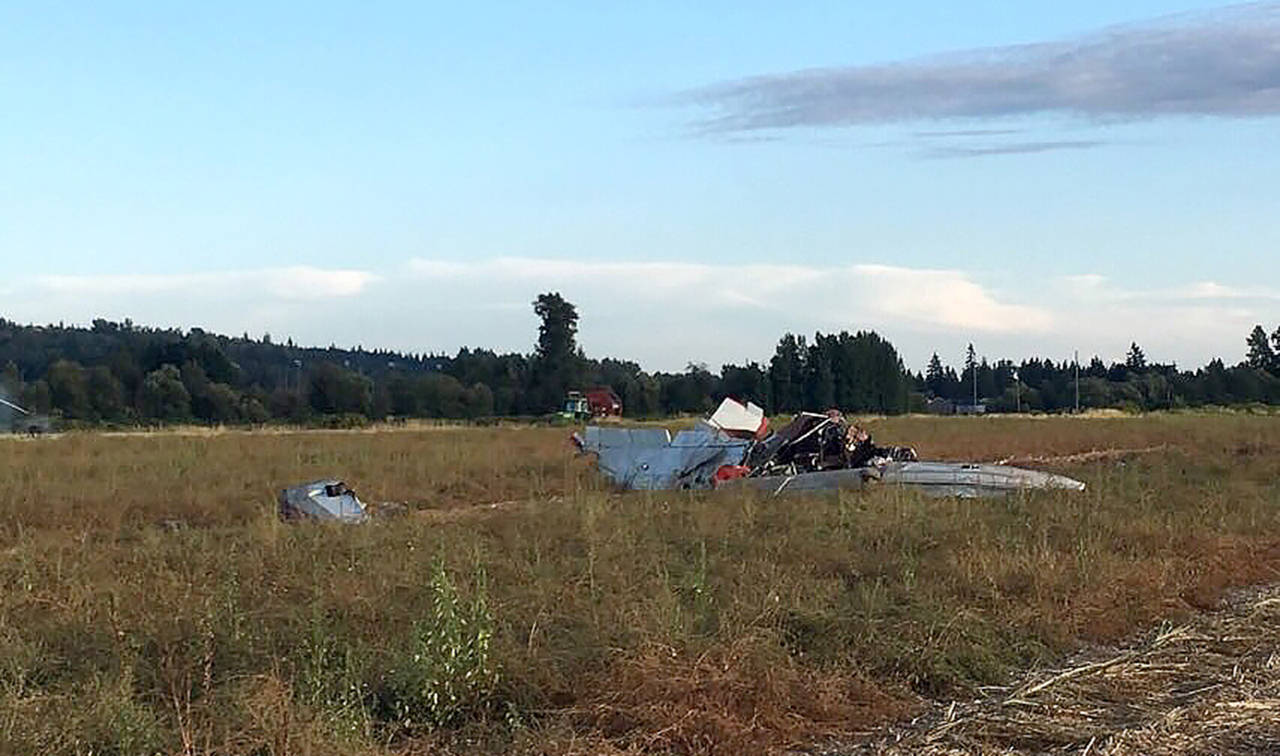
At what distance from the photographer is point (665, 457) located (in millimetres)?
24281

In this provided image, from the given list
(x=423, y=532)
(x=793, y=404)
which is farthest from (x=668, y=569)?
(x=793, y=404)

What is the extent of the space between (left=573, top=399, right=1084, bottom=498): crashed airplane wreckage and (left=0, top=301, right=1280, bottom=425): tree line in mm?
38672

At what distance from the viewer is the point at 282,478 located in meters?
Answer: 25.7

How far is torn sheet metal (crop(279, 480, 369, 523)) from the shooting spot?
16884 mm

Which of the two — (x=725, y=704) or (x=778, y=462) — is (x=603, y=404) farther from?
(x=725, y=704)

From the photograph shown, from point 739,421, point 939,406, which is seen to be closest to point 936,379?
point 939,406

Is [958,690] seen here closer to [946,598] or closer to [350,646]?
[946,598]

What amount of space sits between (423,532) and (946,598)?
5.30 m

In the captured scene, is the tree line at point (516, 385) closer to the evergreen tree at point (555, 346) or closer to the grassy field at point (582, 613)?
the evergreen tree at point (555, 346)

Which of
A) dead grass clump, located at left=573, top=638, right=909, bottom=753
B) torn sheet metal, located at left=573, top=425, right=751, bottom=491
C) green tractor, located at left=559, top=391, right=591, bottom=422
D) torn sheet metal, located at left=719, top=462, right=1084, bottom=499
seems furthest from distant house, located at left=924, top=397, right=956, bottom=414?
dead grass clump, located at left=573, top=638, right=909, bottom=753

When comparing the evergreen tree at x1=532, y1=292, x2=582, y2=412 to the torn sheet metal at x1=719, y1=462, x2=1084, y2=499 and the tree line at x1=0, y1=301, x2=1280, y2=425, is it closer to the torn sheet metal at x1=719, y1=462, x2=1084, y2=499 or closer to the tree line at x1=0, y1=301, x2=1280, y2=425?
the tree line at x1=0, y1=301, x2=1280, y2=425

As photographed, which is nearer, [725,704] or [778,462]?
[725,704]

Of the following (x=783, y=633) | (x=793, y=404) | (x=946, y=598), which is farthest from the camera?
(x=793, y=404)

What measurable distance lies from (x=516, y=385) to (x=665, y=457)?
6384cm
